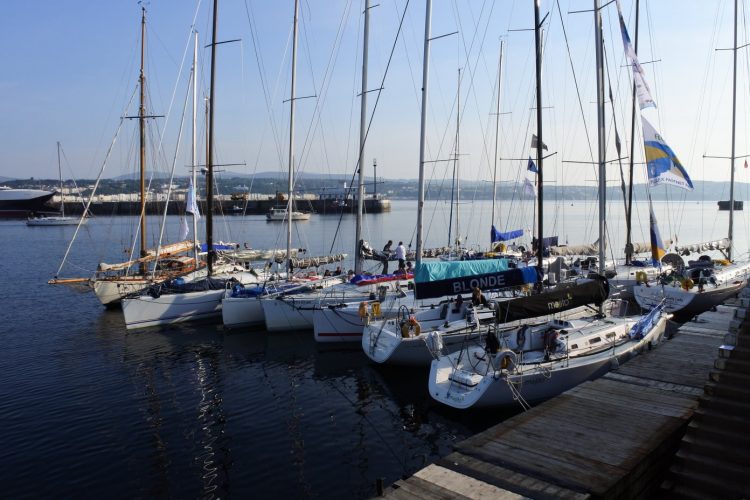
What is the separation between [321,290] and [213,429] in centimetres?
1189

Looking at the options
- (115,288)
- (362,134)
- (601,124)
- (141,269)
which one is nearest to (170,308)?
(115,288)

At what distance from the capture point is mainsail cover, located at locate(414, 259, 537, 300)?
2050 centimetres

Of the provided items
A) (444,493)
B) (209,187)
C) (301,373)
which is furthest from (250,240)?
(444,493)

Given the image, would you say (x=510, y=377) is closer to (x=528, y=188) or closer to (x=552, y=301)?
(x=552, y=301)

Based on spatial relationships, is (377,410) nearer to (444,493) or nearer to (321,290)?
(444,493)

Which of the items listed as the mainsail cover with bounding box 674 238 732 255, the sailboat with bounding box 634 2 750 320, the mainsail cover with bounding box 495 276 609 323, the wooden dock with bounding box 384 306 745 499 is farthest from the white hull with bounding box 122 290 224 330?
the mainsail cover with bounding box 674 238 732 255

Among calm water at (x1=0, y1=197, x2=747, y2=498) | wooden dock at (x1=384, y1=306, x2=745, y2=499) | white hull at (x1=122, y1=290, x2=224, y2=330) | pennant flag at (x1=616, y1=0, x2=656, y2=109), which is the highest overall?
pennant flag at (x1=616, y1=0, x2=656, y2=109)

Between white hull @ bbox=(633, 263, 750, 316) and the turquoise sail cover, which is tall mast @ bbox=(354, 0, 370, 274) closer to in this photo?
the turquoise sail cover

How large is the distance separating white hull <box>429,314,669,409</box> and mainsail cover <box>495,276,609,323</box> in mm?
1407

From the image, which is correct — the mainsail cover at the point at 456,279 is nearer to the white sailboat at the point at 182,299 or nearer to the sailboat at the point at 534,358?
the sailboat at the point at 534,358

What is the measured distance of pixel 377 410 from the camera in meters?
17.0

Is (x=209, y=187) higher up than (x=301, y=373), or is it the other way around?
(x=209, y=187)

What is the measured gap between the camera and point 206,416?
16484 millimetres

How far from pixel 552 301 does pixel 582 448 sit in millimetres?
8768
